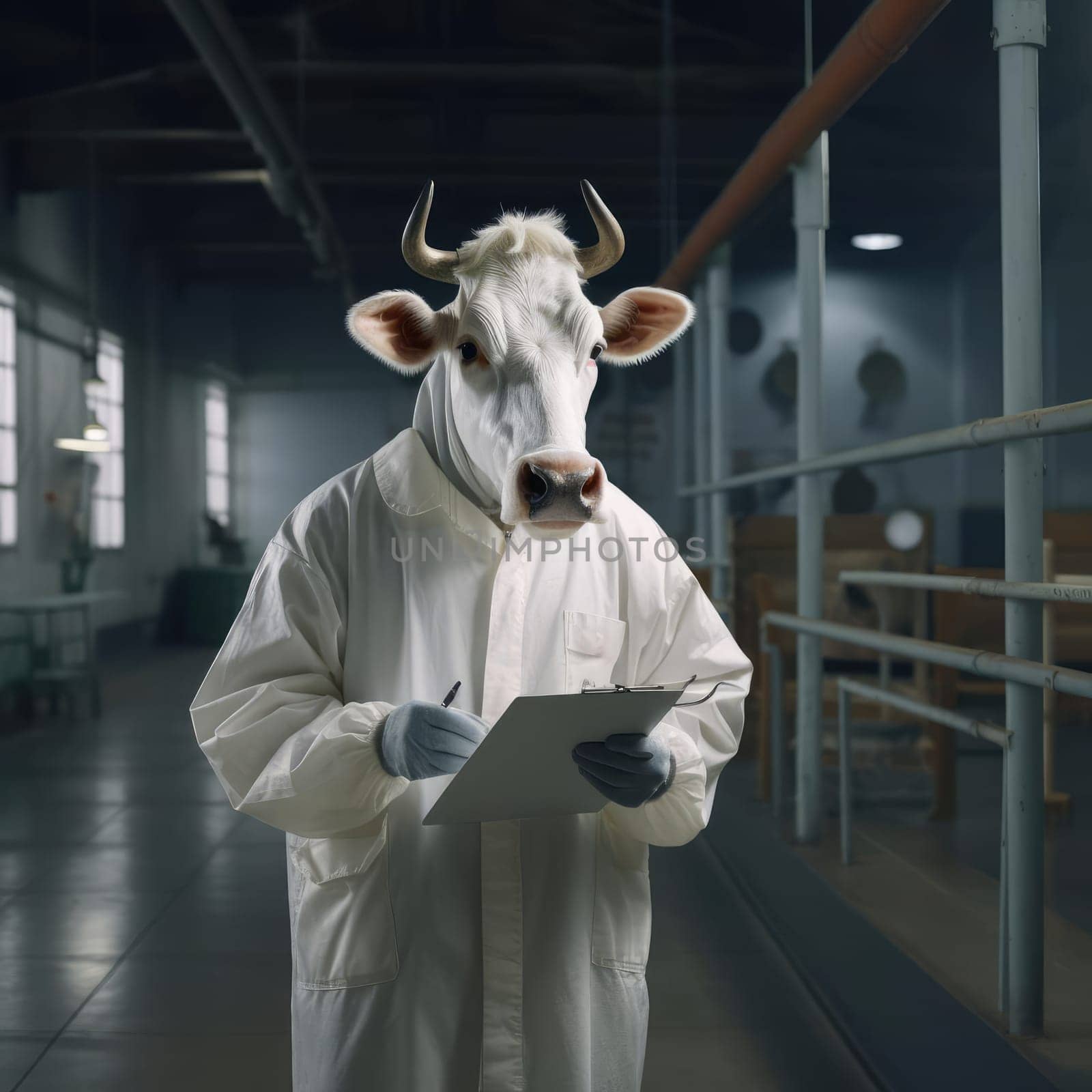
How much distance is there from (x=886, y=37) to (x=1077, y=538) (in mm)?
2230

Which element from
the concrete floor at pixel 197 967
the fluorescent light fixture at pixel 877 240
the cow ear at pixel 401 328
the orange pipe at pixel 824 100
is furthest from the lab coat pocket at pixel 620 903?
the fluorescent light fixture at pixel 877 240

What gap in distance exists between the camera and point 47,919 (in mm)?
2932

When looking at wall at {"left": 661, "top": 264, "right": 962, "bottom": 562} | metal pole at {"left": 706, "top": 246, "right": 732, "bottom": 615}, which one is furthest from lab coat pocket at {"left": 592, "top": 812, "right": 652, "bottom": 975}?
wall at {"left": 661, "top": 264, "right": 962, "bottom": 562}

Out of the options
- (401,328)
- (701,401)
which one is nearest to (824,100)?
(401,328)

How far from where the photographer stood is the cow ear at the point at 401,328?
1.37m

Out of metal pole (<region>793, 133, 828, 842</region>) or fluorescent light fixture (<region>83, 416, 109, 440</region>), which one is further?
fluorescent light fixture (<region>83, 416, 109, 440</region>)

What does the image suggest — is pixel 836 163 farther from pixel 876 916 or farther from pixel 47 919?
pixel 47 919

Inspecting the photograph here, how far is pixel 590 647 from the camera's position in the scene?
1226 mm

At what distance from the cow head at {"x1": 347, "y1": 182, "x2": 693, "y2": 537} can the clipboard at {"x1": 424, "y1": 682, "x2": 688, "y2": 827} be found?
0.22 metres

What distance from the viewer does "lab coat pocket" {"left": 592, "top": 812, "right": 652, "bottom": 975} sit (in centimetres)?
121

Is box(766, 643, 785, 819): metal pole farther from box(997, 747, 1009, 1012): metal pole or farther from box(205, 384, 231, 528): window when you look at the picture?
box(205, 384, 231, 528): window

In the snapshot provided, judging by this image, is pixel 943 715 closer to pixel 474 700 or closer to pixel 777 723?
pixel 474 700

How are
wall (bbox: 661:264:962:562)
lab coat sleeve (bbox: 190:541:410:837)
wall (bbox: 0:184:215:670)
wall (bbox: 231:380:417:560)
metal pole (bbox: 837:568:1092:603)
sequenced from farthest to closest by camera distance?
wall (bbox: 231:380:417:560), wall (bbox: 661:264:962:562), wall (bbox: 0:184:215:670), metal pole (bbox: 837:568:1092:603), lab coat sleeve (bbox: 190:541:410:837)

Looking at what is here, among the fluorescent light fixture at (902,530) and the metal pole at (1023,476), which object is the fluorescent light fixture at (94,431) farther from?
the metal pole at (1023,476)
